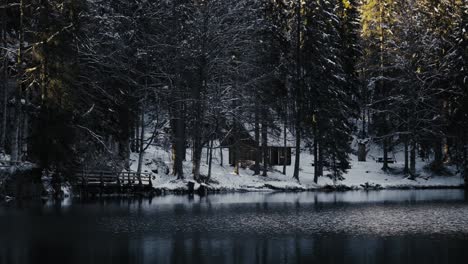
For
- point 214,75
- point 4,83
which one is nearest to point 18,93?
point 4,83

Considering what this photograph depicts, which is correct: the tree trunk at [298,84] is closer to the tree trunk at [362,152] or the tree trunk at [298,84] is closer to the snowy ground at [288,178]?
the snowy ground at [288,178]

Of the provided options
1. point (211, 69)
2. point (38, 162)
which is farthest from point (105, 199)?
point (211, 69)

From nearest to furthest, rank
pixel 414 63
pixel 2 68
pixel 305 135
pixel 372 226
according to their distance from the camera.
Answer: pixel 372 226 < pixel 2 68 < pixel 305 135 < pixel 414 63

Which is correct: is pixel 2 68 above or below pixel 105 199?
above

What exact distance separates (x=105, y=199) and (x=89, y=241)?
18.2m

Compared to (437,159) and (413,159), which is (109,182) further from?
(437,159)

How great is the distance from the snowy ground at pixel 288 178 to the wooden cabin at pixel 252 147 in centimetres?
159

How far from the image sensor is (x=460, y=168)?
186ft

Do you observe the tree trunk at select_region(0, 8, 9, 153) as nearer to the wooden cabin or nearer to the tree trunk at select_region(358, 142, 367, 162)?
the wooden cabin

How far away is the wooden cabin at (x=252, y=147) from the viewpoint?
1981 inches

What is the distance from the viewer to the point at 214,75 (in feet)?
152

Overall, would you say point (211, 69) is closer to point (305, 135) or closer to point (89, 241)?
point (305, 135)

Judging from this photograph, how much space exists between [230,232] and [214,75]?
24197 mm

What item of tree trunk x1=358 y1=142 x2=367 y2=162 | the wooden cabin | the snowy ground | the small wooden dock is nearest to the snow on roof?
the wooden cabin
